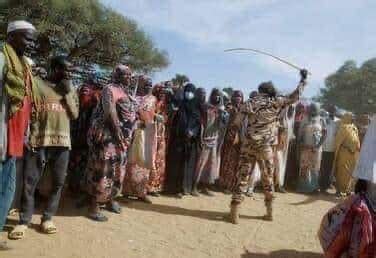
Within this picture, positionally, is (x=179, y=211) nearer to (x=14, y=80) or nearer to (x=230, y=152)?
(x=230, y=152)

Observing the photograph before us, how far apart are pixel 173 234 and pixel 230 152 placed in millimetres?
3447

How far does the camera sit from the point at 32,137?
16.0ft

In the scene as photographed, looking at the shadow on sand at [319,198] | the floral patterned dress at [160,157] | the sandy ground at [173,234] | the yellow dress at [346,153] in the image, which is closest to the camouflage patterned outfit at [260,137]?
the sandy ground at [173,234]

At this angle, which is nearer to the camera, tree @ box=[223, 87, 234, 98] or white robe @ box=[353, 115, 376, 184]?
white robe @ box=[353, 115, 376, 184]

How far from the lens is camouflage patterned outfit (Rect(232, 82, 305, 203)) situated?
6.40 metres

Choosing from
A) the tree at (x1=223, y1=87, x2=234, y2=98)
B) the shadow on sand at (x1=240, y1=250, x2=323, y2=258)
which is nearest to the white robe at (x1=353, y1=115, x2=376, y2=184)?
the shadow on sand at (x1=240, y1=250, x2=323, y2=258)

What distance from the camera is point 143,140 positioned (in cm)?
709

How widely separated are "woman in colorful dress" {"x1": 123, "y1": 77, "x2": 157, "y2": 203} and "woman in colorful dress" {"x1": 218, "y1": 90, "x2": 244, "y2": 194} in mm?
2150

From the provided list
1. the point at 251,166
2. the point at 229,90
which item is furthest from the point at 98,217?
the point at 229,90

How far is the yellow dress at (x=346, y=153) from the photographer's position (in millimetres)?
9883

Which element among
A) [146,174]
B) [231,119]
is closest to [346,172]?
[231,119]

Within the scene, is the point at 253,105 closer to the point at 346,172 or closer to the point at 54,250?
the point at 54,250

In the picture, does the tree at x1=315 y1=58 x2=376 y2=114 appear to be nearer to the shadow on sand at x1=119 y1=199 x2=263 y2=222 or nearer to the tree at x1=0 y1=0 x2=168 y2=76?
the tree at x1=0 y1=0 x2=168 y2=76

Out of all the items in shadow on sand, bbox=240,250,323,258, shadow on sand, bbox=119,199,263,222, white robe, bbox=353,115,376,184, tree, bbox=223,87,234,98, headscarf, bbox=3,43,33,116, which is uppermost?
tree, bbox=223,87,234,98
